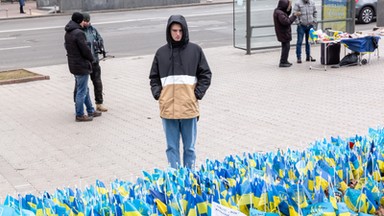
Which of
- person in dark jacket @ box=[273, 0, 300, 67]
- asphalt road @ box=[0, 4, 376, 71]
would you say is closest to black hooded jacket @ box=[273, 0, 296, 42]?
person in dark jacket @ box=[273, 0, 300, 67]

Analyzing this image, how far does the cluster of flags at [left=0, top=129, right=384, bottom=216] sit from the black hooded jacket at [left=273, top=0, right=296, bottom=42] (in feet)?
32.2

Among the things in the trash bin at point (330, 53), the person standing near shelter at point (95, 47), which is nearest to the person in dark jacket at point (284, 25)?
the trash bin at point (330, 53)

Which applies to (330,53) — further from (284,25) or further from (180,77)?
(180,77)

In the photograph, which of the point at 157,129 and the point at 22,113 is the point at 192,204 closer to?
the point at 157,129

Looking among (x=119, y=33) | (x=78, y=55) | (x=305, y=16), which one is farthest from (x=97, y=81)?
(x=119, y=33)

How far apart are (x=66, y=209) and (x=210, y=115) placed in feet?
21.6

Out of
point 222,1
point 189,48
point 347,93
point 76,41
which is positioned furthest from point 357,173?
point 222,1

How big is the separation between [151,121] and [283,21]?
222 inches

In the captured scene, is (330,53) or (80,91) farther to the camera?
(330,53)

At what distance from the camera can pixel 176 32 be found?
6328mm

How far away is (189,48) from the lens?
6523 mm

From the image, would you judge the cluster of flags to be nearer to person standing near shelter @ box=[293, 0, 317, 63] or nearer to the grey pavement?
the grey pavement

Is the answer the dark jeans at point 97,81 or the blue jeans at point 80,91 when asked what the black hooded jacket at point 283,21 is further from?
the blue jeans at point 80,91

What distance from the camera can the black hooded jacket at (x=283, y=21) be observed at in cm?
1457
